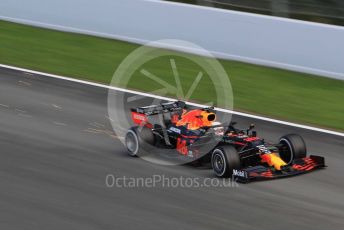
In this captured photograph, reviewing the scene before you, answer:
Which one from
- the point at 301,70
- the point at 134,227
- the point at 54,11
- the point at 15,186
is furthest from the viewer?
the point at 54,11

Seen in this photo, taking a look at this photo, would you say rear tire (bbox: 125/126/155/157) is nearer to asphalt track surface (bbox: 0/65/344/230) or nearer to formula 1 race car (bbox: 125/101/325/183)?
formula 1 race car (bbox: 125/101/325/183)

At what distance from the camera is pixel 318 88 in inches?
577

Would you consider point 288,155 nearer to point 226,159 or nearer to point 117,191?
point 226,159

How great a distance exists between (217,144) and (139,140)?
3.64ft

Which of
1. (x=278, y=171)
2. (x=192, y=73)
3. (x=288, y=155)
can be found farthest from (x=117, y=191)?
(x=192, y=73)

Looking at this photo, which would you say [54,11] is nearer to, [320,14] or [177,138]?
[320,14]

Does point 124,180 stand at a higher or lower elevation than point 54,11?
lower

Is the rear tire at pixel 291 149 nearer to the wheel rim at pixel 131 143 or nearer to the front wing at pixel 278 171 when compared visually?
the front wing at pixel 278 171

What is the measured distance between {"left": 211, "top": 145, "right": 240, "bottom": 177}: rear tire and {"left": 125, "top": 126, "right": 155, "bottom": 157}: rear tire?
113cm

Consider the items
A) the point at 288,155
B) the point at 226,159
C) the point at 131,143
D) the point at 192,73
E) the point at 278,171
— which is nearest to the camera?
the point at 226,159

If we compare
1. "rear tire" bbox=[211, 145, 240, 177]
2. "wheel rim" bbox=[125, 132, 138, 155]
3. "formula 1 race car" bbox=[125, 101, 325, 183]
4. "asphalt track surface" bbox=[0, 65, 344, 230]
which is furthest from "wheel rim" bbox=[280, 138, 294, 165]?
"wheel rim" bbox=[125, 132, 138, 155]

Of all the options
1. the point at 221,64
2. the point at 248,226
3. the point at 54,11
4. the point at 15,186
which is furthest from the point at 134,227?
the point at 54,11

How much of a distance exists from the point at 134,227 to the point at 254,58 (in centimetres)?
903

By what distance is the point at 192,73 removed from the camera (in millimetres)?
15406
